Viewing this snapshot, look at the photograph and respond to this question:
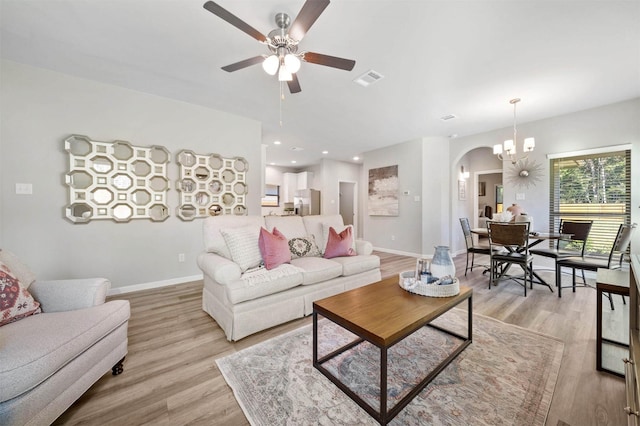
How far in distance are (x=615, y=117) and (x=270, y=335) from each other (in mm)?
5474

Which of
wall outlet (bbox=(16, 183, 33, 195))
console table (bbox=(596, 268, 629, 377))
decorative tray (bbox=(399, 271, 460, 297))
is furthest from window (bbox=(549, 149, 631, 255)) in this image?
wall outlet (bbox=(16, 183, 33, 195))

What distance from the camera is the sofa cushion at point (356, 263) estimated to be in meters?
2.57

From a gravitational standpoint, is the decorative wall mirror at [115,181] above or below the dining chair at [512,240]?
above

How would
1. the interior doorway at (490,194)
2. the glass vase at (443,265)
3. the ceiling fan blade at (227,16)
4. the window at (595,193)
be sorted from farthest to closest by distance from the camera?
the interior doorway at (490,194) → the window at (595,193) → the glass vase at (443,265) → the ceiling fan blade at (227,16)

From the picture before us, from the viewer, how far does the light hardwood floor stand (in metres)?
1.22

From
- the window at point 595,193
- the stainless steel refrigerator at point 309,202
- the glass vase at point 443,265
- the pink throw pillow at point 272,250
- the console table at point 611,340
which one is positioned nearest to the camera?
the console table at point 611,340

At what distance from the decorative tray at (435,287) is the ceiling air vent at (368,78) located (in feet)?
7.30

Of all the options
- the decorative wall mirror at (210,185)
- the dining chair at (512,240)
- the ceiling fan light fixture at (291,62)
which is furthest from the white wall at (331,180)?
the ceiling fan light fixture at (291,62)

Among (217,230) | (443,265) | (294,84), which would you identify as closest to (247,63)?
(294,84)

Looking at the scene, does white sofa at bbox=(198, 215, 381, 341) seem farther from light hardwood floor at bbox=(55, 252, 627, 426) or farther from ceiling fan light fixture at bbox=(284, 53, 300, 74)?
ceiling fan light fixture at bbox=(284, 53, 300, 74)

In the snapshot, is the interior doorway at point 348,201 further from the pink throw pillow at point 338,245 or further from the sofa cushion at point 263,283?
the sofa cushion at point 263,283

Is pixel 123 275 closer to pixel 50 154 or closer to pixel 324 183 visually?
pixel 50 154

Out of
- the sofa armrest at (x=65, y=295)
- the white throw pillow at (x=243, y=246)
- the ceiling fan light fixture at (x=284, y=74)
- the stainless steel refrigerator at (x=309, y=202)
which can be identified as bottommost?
the sofa armrest at (x=65, y=295)

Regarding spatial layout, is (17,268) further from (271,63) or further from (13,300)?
(271,63)
